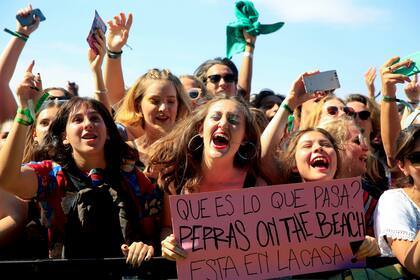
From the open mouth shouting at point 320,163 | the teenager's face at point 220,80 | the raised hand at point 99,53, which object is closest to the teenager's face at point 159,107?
the raised hand at point 99,53

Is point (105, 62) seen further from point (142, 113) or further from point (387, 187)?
point (387, 187)

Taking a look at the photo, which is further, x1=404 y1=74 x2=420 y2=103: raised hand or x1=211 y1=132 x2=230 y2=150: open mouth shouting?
x1=404 y1=74 x2=420 y2=103: raised hand

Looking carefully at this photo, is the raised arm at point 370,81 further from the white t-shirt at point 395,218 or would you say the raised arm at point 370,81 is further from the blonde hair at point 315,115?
the white t-shirt at point 395,218

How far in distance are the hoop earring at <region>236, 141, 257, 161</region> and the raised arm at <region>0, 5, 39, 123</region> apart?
7.03 ft

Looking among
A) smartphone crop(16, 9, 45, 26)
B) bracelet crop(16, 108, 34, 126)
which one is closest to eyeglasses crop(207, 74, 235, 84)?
smartphone crop(16, 9, 45, 26)

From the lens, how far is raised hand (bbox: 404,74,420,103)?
675 cm

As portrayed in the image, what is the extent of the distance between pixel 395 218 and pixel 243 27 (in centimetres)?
408

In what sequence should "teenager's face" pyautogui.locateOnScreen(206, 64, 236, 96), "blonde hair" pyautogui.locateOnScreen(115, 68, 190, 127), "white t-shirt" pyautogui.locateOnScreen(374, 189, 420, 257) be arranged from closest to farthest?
"white t-shirt" pyautogui.locateOnScreen(374, 189, 420, 257) → "blonde hair" pyautogui.locateOnScreen(115, 68, 190, 127) → "teenager's face" pyautogui.locateOnScreen(206, 64, 236, 96)

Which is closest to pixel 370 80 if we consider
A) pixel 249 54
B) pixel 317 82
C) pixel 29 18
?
pixel 249 54

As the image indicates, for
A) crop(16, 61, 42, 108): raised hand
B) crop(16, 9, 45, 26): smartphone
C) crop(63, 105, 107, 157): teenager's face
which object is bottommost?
crop(63, 105, 107, 157): teenager's face

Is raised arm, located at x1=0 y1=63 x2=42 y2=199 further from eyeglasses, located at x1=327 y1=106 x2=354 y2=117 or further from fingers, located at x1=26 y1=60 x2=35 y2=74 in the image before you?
eyeglasses, located at x1=327 y1=106 x2=354 y2=117

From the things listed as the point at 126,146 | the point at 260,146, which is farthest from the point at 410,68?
the point at 126,146

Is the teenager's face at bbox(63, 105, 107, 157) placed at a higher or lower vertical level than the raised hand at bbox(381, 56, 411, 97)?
lower

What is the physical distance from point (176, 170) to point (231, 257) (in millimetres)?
1026
